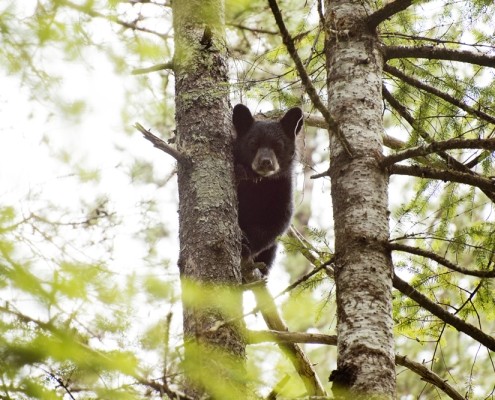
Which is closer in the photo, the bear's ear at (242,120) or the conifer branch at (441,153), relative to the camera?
the conifer branch at (441,153)

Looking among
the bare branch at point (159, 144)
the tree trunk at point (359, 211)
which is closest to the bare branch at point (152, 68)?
the bare branch at point (159, 144)

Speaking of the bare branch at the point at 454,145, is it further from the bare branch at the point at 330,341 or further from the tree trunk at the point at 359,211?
the bare branch at the point at 330,341

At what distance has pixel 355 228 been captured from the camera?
3.51 meters

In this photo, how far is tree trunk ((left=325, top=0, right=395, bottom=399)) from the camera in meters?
3.11

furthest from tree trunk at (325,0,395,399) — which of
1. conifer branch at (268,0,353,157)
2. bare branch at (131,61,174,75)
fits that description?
bare branch at (131,61,174,75)

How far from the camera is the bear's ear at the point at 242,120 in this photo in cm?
574

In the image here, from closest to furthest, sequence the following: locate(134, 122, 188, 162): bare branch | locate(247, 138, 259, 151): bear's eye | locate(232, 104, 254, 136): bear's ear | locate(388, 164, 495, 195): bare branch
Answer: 1. locate(388, 164, 495, 195): bare branch
2. locate(134, 122, 188, 162): bare branch
3. locate(247, 138, 259, 151): bear's eye
4. locate(232, 104, 254, 136): bear's ear

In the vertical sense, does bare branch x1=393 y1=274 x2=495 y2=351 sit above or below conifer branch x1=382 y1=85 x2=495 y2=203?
below

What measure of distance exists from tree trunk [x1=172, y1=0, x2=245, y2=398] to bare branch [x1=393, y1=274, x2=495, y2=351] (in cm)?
88

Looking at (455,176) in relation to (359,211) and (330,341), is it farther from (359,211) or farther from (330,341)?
(330,341)

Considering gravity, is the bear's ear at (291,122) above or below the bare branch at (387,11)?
above

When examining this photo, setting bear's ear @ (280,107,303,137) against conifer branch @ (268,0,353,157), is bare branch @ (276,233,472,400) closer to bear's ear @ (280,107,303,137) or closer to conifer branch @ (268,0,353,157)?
conifer branch @ (268,0,353,157)

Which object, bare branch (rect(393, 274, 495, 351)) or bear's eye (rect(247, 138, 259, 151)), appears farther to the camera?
bear's eye (rect(247, 138, 259, 151))

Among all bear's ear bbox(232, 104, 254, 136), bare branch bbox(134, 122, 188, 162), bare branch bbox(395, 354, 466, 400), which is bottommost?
bare branch bbox(395, 354, 466, 400)
